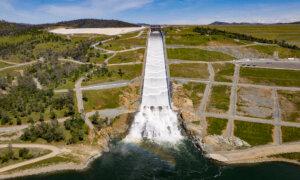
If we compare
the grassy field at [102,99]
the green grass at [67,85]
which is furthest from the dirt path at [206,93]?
the green grass at [67,85]

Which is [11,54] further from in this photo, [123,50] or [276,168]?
[276,168]

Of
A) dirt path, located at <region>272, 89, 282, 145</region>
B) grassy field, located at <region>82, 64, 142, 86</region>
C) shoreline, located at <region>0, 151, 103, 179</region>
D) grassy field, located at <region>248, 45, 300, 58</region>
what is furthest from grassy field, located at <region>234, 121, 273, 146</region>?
grassy field, located at <region>248, 45, 300, 58</region>

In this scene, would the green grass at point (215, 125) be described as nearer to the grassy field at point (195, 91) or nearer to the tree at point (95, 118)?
the grassy field at point (195, 91)

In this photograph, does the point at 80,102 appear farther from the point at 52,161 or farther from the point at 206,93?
the point at 206,93

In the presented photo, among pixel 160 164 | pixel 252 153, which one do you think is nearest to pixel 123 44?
pixel 252 153

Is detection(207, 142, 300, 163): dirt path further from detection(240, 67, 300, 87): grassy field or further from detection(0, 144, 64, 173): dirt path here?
detection(240, 67, 300, 87): grassy field

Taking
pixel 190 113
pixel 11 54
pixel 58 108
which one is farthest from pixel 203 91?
pixel 11 54
